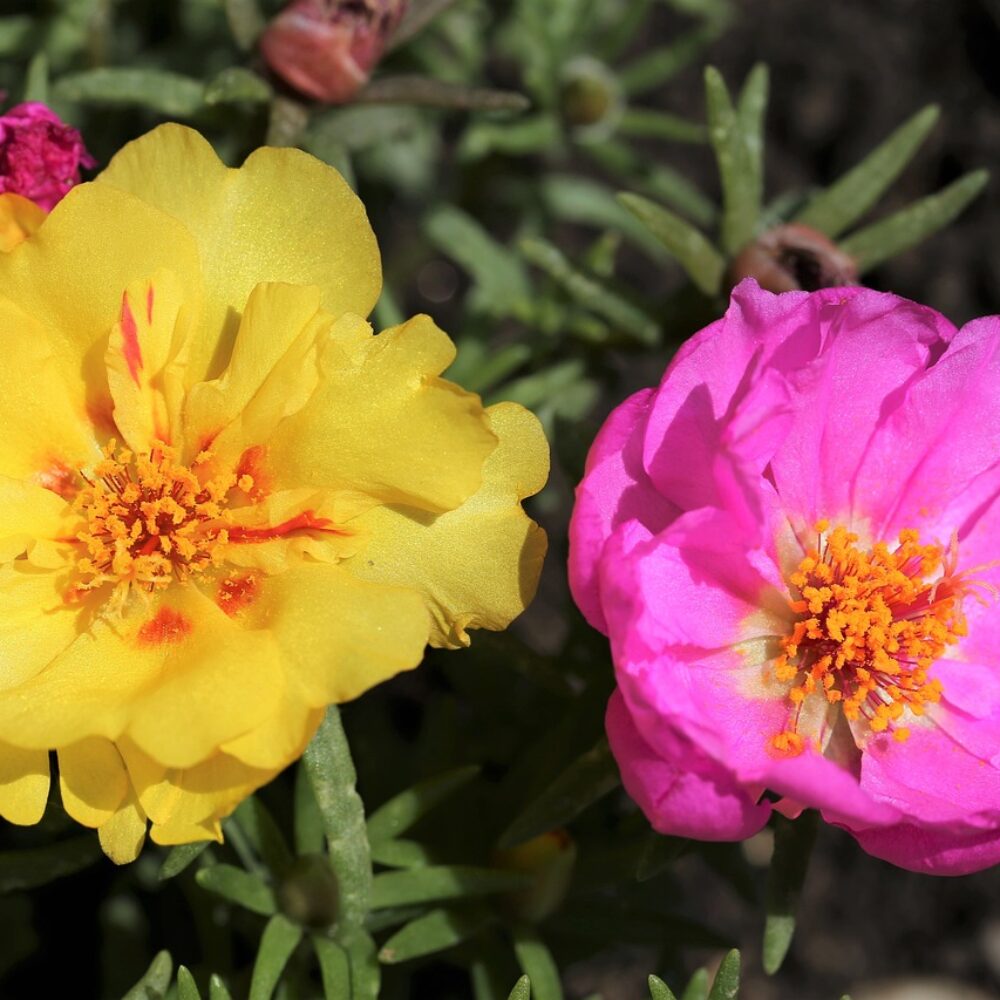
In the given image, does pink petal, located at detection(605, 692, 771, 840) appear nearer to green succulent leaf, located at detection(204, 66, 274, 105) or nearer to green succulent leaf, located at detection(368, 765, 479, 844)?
green succulent leaf, located at detection(368, 765, 479, 844)

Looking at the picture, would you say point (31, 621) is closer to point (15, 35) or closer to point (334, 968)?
point (334, 968)

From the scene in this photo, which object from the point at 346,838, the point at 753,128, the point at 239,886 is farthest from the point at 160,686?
the point at 753,128

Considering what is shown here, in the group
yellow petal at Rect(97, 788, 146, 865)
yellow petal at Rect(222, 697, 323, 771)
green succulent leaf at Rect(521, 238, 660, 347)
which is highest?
yellow petal at Rect(222, 697, 323, 771)

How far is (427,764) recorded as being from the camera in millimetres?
2031

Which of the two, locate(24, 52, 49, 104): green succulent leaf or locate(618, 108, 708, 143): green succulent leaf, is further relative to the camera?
locate(618, 108, 708, 143): green succulent leaf

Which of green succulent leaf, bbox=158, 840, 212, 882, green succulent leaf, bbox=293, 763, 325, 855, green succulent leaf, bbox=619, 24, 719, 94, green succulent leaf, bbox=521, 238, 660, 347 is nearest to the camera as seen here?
green succulent leaf, bbox=158, 840, 212, 882

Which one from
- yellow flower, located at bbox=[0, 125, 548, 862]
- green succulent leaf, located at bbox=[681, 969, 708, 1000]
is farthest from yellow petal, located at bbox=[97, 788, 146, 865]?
green succulent leaf, located at bbox=[681, 969, 708, 1000]

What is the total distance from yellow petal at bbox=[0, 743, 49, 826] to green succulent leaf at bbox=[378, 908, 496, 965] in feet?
1.75

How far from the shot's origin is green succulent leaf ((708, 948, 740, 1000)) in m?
1.50

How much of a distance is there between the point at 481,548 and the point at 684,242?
2.46 ft

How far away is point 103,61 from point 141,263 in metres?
1.19

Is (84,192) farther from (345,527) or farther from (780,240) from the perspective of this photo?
(780,240)

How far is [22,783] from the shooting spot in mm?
1344

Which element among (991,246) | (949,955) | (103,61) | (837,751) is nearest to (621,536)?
(837,751)
